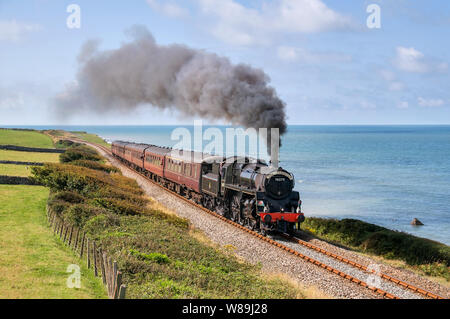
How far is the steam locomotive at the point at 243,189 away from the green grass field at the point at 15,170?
559 inches

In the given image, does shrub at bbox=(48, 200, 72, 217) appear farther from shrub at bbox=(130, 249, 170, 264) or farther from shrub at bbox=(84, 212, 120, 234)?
shrub at bbox=(130, 249, 170, 264)

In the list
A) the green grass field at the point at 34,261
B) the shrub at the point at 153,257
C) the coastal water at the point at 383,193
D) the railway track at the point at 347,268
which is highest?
the shrub at the point at 153,257

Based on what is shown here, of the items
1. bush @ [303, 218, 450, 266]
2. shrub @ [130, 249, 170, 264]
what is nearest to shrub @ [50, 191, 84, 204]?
shrub @ [130, 249, 170, 264]

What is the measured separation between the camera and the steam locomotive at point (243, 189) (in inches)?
701

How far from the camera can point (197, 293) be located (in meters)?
9.41

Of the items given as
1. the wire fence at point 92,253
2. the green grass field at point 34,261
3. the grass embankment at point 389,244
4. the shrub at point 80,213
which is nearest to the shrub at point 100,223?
the wire fence at point 92,253

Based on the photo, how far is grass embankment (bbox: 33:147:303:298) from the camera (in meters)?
9.95

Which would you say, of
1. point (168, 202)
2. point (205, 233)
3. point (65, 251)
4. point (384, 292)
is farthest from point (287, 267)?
point (168, 202)

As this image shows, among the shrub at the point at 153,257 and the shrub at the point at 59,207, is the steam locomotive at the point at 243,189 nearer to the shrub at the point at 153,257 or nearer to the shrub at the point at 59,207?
the shrub at the point at 153,257

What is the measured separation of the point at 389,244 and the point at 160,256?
513 inches

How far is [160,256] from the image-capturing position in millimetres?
12281

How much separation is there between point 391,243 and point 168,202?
46.3 feet

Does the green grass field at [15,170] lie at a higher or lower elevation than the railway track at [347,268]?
higher
